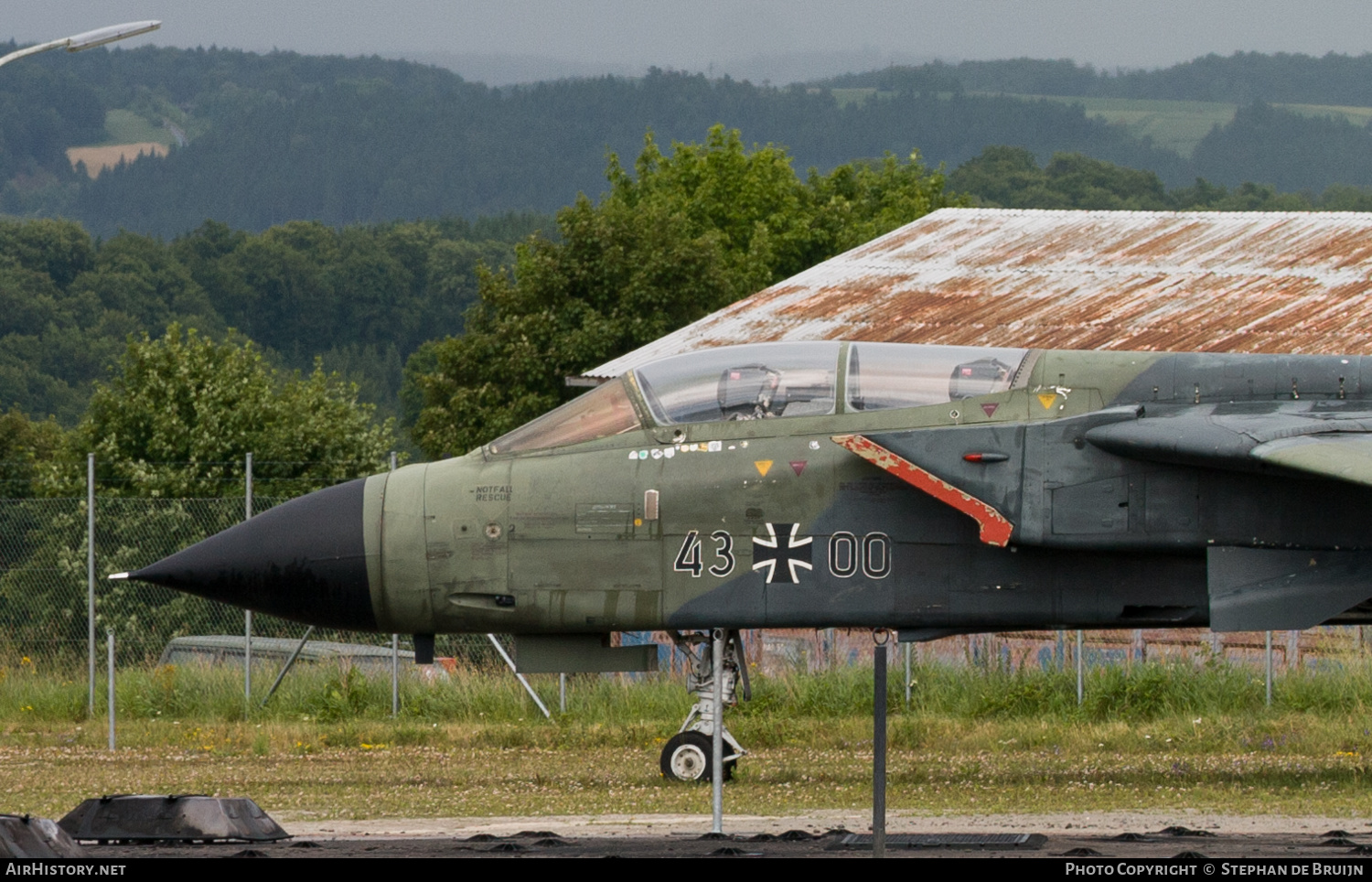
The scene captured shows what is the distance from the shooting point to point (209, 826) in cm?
842

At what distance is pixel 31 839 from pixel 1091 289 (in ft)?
68.6

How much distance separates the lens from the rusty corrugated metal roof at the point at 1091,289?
22.2 meters

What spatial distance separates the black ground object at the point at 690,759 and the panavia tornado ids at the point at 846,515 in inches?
35.2

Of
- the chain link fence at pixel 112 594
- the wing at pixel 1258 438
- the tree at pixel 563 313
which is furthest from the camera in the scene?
the tree at pixel 563 313

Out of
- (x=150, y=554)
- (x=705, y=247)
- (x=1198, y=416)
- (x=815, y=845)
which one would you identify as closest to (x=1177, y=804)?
(x=1198, y=416)

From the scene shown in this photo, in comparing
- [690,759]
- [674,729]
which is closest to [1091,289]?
[674,729]

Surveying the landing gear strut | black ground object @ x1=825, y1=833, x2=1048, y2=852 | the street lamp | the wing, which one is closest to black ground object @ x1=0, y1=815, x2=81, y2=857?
black ground object @ x1=825, y1=833, x2=1048, y2=852

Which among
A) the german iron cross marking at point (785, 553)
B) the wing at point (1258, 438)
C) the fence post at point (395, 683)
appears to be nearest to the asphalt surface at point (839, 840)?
the german iron cross marking at point (785, 553)

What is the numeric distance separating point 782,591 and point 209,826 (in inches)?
172

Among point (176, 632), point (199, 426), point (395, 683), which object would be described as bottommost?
point (395, 683)

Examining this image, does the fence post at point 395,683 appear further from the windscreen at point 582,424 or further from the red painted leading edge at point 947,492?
the red painted leading edge at point 947,492

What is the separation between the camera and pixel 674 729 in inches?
660

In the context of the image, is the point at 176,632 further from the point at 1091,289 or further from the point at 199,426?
the point at 199,426
